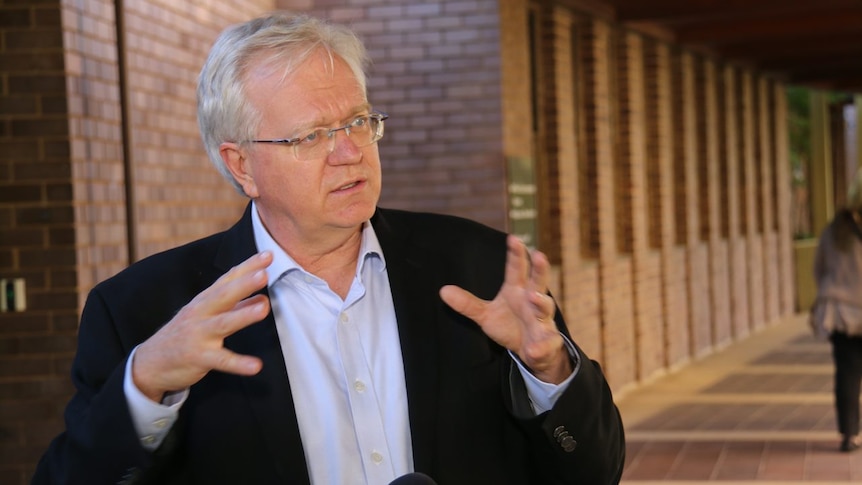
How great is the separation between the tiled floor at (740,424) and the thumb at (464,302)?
19.4 feet

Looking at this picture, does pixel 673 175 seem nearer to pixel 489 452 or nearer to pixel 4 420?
pixel 4 420

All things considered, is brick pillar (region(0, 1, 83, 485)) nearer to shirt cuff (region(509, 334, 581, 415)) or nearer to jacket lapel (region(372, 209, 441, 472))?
jacket lapel (region(372, 209, 441, 472))

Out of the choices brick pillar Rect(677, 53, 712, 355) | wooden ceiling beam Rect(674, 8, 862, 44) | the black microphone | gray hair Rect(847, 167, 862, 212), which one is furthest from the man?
brick pillar Rect(677, 53, 712, 355)

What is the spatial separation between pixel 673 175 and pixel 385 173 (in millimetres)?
6466

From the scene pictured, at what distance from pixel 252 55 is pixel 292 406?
0.62 metres

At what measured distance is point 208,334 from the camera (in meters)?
2.03

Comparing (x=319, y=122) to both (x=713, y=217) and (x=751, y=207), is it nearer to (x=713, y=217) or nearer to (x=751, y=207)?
(x=713, y=217)

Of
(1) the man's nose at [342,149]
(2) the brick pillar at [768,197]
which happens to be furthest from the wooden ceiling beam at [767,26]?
(1) the man's nose at [342,149]

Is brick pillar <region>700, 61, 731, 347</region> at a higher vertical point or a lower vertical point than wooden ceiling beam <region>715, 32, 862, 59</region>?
lower

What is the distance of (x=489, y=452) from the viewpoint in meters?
2.36

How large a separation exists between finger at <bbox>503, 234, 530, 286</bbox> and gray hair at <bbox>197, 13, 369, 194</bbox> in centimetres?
46

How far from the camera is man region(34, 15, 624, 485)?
223 centimetres

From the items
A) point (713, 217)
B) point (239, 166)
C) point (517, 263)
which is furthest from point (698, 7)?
point (517, 263)

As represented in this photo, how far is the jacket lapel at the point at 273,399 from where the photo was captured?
2275 mm
